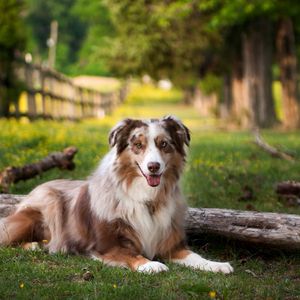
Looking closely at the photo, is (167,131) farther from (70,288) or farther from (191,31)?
(191,31)

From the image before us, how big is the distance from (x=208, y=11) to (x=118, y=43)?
5294mm

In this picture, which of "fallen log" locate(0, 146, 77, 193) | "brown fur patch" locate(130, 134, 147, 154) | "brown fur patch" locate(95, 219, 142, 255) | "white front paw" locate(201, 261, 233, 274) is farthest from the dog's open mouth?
"fallen log" locate(0, 146, 77, 193)

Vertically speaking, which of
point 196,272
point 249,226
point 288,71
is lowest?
point 196,272

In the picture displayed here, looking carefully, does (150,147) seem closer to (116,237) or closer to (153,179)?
(153,179)

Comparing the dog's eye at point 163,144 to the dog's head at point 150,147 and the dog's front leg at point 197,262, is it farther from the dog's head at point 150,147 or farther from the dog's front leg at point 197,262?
the dog's front leg at point 197,262

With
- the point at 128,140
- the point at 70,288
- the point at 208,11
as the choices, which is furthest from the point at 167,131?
the point at 208,11

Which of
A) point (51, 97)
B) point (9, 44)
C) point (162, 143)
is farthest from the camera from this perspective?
point (51, 97)

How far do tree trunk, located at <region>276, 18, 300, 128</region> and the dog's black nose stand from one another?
22.5 m

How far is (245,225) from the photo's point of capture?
24.6ft

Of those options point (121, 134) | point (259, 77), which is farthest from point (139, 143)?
point (259, 77)

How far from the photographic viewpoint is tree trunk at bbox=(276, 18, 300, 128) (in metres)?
28.5

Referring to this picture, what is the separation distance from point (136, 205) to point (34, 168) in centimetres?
412

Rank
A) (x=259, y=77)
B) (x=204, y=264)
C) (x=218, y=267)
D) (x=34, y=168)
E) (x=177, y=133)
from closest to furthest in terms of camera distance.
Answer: (x=218, y=267) → (x=204, y=264) → (x=177, y=133) → (x=34, y=168) → (x=259, y=77)

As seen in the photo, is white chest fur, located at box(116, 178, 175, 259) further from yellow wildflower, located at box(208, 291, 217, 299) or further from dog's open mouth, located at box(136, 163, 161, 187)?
yellow wildflower, located at box(208, 291, 217, 299)
